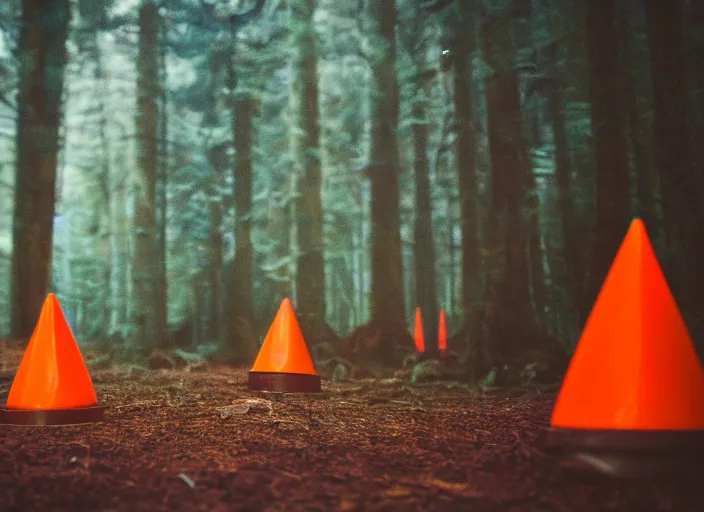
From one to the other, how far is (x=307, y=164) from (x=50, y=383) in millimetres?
7495

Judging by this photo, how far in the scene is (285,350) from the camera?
6.66 meters

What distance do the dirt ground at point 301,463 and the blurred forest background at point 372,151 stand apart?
3672mm

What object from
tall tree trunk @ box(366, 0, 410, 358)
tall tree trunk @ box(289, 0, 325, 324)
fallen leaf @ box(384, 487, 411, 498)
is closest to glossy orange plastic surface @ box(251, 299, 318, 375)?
tall tree trunk @ box(366, 0, 410, 358)

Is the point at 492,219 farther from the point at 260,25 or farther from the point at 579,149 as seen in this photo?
the point at 260,25

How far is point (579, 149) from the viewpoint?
→ 14.0 meters

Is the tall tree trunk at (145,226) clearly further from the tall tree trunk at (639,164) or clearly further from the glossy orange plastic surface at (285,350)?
the tall tree trunk at (639,164)

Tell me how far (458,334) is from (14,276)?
22.9 ft

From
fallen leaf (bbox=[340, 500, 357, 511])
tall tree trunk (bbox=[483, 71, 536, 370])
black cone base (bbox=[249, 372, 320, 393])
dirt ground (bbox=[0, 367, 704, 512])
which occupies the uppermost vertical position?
tall tree trunk (bbox=[483, 71, 536, 370])

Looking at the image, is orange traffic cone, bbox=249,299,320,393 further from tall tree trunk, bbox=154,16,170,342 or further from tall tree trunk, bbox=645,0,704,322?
tall tree trunk, bbox=154,16,170,342

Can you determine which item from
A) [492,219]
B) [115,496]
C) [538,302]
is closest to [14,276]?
[492,219]

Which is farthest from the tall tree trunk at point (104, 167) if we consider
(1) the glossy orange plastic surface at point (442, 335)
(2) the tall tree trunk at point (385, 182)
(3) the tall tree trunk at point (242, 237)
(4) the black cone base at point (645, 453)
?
(4) the black cone base at point (645, 453)

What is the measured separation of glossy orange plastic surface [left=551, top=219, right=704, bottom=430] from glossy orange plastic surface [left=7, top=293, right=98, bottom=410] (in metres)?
2.97

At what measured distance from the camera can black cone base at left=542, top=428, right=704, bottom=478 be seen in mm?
2797

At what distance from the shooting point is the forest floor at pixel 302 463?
2506 mm
